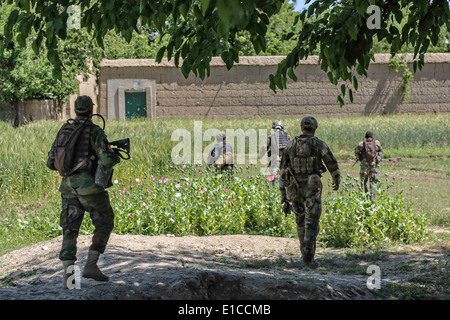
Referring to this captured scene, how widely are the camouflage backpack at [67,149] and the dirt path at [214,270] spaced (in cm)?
97

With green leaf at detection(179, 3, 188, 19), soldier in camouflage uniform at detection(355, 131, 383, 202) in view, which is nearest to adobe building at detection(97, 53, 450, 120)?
soldier in camouflage uniform at detection(355, 131, 383, 202)

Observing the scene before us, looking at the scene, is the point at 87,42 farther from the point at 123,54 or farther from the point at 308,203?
the point at 308,203

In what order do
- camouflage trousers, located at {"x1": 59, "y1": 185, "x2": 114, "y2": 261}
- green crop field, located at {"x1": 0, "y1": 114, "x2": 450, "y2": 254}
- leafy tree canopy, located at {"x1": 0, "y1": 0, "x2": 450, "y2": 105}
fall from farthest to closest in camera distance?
green crop field, located at {"x1": 0, "y1": 114, "x2": 450, "y2": 254}
camouflage trousers, located at {"x1": 59, "y1": 185, "x2": 114, "y2": 261}
leafy tree canopy, located at {"x1": 0, "y1": 0, "x2": 450, "y2": 105}

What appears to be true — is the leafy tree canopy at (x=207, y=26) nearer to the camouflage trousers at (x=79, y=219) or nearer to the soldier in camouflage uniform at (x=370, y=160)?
the camouflage trousers at (x=79, y=219)

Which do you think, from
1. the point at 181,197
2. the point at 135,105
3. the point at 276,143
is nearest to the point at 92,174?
the point at 181,197

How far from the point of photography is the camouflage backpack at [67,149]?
5.09 m

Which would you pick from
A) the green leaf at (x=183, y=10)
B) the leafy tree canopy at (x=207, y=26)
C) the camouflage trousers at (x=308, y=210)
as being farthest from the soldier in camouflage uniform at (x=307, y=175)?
the green leaf at (x=183, y=10)

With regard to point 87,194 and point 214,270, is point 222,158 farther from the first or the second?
point 87,194

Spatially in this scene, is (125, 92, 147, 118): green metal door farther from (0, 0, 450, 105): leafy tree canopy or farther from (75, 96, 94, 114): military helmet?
(75, 96, 94, 114): military helmet

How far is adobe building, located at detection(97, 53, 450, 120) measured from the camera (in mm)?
25312

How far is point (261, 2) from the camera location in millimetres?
5324

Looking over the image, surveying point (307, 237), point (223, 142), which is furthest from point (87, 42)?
Answer: point (307, 237)

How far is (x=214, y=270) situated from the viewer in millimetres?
6434
